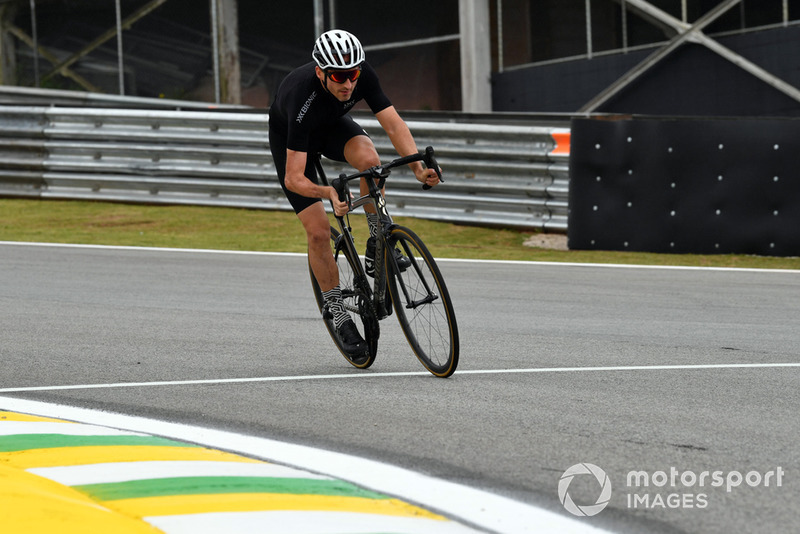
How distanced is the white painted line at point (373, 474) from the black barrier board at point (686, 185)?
7695mm

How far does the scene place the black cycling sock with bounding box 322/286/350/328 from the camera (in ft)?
20.9

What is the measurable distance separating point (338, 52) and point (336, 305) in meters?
1.52

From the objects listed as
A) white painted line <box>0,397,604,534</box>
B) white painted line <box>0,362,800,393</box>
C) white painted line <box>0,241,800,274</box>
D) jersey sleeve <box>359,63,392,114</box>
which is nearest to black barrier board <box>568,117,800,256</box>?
white painted line <box>0,241,800,274</box>

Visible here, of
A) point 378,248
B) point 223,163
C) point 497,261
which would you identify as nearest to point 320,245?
point 378,248

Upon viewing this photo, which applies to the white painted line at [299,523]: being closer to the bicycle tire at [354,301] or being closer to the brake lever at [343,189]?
the brake lever at [343,189]

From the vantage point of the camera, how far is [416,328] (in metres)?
5.94

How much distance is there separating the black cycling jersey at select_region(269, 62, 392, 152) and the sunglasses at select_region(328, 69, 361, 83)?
0.49 feet

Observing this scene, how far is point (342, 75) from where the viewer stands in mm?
5781

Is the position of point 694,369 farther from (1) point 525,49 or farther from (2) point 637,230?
(1) point 525,49

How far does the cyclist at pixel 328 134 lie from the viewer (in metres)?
5.75

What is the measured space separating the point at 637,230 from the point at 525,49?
1245 cm

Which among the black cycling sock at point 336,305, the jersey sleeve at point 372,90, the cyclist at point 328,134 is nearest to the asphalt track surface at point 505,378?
the black cycling sock at point 336,305

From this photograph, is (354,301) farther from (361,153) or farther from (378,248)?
(361,153)

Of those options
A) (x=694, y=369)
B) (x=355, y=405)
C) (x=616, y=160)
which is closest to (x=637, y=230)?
(x=616, y=160)
